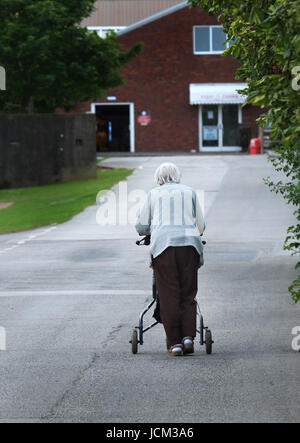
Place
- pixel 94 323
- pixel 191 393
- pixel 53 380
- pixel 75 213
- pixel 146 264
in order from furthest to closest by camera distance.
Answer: pixel 75 213
pixel 146 264
pixel 94 323
pixel 53 380
pixel 191 393

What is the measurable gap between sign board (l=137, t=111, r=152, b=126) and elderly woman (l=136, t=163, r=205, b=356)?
1831 inches

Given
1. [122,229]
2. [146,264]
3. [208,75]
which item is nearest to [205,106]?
[208,75]

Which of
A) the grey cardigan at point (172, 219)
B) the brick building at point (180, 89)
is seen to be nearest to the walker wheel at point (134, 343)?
the grey cardigan at point (172, 219)

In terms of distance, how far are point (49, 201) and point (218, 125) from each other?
26.2m

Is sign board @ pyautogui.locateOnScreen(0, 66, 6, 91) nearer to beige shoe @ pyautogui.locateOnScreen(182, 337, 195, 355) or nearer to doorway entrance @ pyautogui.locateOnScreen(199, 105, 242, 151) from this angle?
doorway entrance @ pyautogui.locateOnScreen(199, 105, 242, 151)

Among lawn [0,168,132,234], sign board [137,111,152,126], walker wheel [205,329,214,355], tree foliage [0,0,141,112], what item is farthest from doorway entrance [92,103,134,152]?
walker wheel [205,329,214,355]

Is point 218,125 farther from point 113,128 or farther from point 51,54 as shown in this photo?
point 51,54

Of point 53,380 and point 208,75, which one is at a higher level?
point 208,75

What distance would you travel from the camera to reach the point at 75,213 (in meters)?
27.8

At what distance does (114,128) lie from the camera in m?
57.3

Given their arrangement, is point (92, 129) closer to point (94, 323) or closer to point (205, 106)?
point (205, 106)

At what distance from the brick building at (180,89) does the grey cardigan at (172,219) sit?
4590 centimetres

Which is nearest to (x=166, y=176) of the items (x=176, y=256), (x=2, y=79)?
(x=176, y=256)

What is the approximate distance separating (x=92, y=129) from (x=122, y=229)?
14285 millimetres
